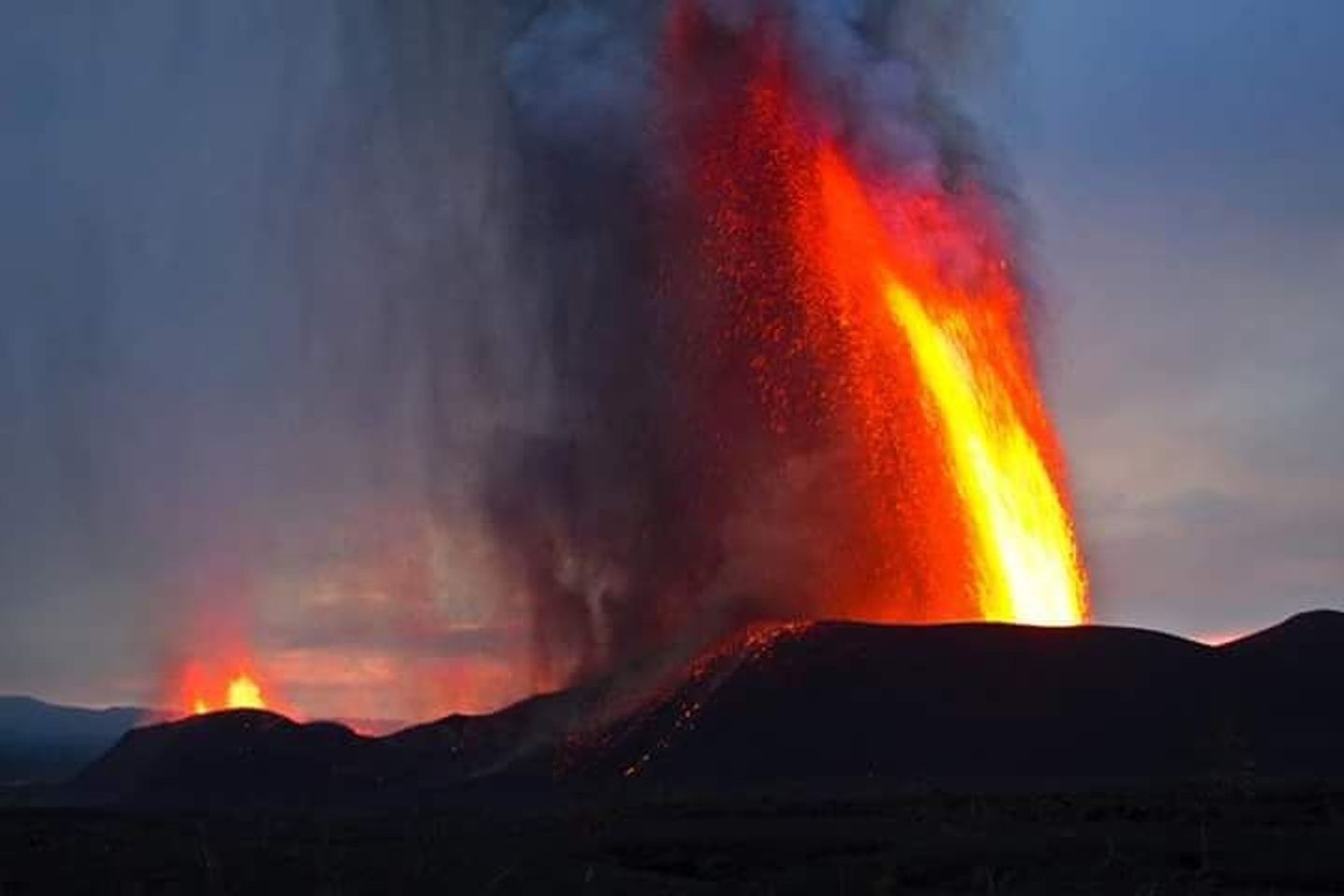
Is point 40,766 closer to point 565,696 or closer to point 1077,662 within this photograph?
point 565,696

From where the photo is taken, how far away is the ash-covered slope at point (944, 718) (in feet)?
158

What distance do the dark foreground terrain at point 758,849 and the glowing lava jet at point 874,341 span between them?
2362 centimetres

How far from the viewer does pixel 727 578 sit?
221 feet

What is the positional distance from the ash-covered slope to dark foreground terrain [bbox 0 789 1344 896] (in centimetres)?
729

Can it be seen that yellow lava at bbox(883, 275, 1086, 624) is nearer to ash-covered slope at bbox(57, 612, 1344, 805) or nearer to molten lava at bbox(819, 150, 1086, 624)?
molten lava at bbox(819, 150, 1086, 624)

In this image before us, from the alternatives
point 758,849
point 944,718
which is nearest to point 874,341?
point 944,718

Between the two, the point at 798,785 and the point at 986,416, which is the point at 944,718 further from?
the point at 986,416

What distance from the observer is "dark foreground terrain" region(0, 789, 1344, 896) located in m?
27.6

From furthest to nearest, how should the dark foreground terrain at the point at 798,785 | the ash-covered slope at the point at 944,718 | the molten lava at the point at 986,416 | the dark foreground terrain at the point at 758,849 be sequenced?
1. the molten lava at the point at 986,416
2. the ash-covered slope at the point at 944,718
3. the dark foreground terrain at the point at 798,785
4. the dark foreground terrain at the point at 758,849

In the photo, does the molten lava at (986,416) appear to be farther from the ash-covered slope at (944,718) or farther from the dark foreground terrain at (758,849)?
the dark foreground terrain at (758,849)

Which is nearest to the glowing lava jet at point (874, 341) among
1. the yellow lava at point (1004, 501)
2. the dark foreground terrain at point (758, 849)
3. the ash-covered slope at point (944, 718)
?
the yellow lava at point (1004, 501)

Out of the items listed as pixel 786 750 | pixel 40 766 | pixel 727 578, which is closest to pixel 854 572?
pixel 727 578

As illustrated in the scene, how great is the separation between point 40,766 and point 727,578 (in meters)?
95.5

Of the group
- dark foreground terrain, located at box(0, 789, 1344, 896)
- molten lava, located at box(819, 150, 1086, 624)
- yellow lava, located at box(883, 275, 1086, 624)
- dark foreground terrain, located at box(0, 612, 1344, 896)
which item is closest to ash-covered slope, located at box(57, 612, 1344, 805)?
dark foreground terrain, located at box(0, 612, 1344, 896)
